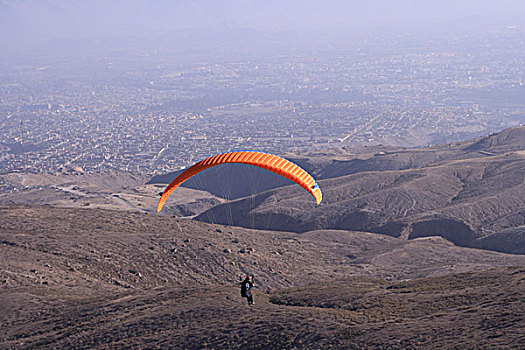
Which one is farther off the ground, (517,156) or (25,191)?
(517,156)

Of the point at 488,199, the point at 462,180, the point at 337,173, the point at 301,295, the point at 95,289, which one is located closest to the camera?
the point at 301,295

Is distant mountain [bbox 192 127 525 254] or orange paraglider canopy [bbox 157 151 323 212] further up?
orange paraglider canopy [bbox 157 151 323 212]

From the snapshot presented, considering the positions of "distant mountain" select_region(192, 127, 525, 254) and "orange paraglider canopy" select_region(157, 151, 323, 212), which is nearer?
"orange paraglider canopy" select_region(157, 151, 323, 212)

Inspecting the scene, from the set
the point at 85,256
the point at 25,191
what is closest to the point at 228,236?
the point at 85,256

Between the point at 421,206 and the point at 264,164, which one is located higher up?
the point at 264,164

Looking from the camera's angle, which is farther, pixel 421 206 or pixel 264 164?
pixel 421 206

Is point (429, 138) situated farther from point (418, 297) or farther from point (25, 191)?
point (418, 297)

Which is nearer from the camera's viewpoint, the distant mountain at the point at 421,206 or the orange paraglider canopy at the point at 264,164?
the orange paraglider canopy at the point at 264,164

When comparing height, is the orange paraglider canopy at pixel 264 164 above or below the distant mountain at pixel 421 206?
above
